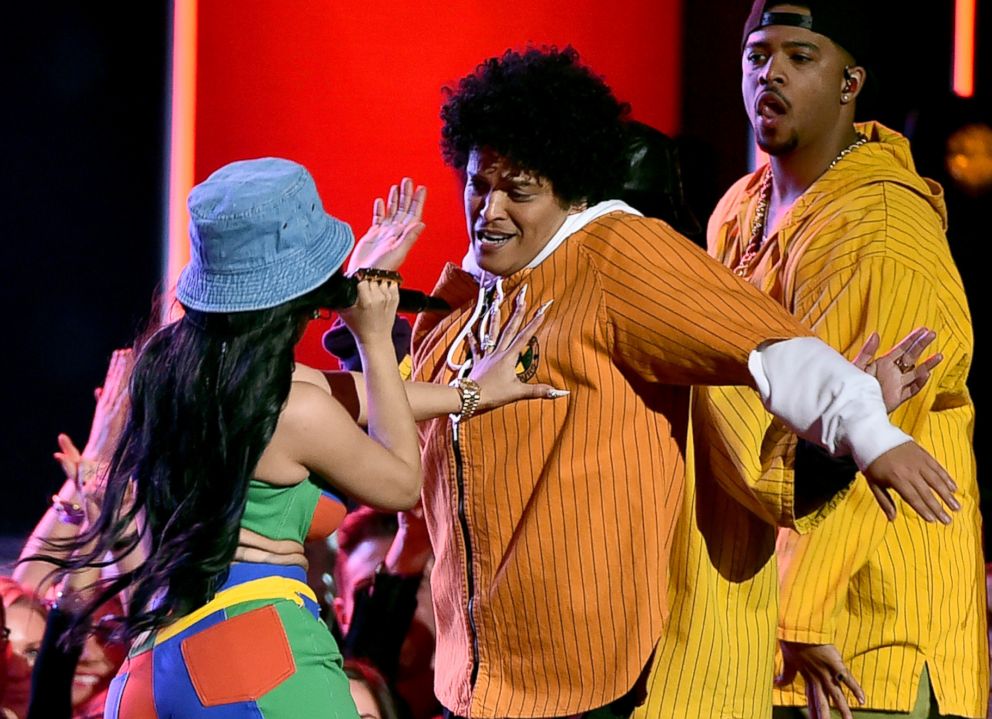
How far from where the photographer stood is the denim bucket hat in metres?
2.04

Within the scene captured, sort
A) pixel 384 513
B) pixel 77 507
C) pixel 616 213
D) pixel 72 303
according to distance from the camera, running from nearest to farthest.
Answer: pixel 616 213
pixel 77 507
pixel 384 513
pixel 72 303

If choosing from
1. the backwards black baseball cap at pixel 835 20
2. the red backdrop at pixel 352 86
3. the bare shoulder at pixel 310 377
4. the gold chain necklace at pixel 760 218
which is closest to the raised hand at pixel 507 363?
the bare shoulder at pixel 310 377

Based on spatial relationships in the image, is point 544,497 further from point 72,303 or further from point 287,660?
point 72,303

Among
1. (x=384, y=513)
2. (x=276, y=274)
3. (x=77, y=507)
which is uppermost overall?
(x=276, y=274)

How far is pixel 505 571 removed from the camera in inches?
90.1

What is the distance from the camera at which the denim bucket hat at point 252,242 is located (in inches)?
80.3

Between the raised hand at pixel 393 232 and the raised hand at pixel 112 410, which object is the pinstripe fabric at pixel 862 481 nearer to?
the raised hand at pixel 393 232

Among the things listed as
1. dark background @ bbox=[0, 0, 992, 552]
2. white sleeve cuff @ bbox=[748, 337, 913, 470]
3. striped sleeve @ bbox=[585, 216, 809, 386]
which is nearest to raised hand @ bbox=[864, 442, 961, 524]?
white sleeve cuff @ bbox=[748, 337, 913, 470]

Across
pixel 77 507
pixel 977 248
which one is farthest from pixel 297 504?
pixel 977 248

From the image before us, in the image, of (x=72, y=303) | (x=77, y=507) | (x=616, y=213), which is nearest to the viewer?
(x=616, y=213)

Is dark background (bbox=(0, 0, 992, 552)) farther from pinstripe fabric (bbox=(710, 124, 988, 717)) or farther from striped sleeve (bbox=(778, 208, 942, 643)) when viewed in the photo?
striped sleeve (bbox=(778, 208, 942, 643))

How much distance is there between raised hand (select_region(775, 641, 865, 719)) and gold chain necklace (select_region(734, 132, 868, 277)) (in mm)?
A: 689

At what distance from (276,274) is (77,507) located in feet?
4.06

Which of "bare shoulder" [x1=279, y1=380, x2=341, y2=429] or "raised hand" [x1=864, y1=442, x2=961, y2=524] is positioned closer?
"raised hand" [x1=864, y1=442, x2=961, y2=524]
